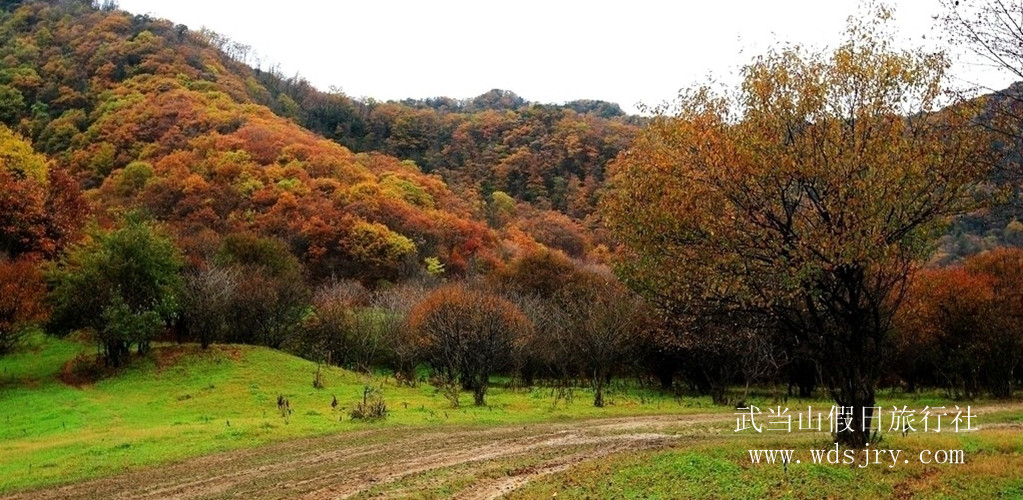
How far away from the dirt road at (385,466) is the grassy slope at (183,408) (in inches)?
78.2

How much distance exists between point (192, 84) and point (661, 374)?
304 ft

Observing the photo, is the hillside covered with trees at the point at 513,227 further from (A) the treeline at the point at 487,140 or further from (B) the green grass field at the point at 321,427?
(B) the green grass field at the point at 321,427

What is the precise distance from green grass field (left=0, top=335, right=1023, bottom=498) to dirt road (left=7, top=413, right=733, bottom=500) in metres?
0.65

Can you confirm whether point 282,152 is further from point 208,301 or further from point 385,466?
point 385,466

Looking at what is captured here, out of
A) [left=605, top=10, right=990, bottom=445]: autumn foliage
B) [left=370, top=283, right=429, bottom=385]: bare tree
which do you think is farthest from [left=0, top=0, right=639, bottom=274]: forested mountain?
[left=605, top=10, right=990, bottom=445]: autumn foliage

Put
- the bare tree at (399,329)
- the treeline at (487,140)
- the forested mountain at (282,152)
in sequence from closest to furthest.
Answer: the bare tree at (399,329), the forested mountain at (282,152), the treeline at (487,140)

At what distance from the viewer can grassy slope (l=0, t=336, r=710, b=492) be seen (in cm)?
1975

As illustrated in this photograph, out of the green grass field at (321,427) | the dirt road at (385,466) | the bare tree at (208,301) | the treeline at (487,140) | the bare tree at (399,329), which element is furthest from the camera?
the treeline at (487,140)

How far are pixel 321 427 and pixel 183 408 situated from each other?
31.6 feet

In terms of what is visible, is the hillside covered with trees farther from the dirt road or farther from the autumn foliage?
the dirt road

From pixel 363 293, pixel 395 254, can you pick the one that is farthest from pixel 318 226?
pixel 363 293

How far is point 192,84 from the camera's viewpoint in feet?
351

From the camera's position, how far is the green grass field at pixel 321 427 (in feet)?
40.0

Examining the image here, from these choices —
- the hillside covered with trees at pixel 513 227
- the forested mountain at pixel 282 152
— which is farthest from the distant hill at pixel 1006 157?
the forested mountain at pixel 282 152
